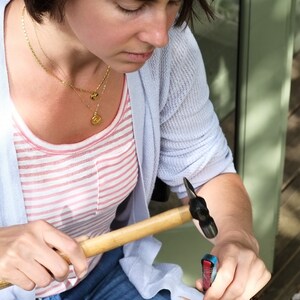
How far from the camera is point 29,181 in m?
1.60

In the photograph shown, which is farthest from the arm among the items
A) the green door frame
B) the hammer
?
the green door frame

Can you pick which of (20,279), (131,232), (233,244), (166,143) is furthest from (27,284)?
(166,143)

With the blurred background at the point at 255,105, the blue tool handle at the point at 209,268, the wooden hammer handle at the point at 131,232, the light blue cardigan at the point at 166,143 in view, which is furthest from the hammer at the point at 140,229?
the blurred background at the point at 255,105

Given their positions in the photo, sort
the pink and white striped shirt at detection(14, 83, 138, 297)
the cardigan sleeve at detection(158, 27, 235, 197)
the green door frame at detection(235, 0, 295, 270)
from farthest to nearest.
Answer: the green door frame at detection(235, 0, 295, 270) → the cardigan sleeve at detection(158, 27, 235, 197) → the pink and white striped shirt at detection(14, 83, 138, 297)

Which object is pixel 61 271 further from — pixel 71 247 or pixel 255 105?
pixel 255 105

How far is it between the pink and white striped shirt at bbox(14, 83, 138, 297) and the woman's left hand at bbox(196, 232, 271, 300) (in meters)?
0.25

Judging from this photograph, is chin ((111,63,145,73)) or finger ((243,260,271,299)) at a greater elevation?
chin ((111,63,145,73))

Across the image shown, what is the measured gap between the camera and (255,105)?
2416 millimetres

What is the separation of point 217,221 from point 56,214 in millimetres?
326

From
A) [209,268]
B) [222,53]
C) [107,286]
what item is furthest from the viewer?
[222,53]

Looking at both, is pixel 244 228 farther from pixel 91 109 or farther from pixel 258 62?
pixel 258 62

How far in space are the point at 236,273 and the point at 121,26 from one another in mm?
491

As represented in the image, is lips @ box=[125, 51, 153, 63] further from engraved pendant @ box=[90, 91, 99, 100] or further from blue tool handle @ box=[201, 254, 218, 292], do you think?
blue tool handle @ box=[201, 254, 218, 292]

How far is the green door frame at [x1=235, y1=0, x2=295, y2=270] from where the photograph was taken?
7.51 ft
